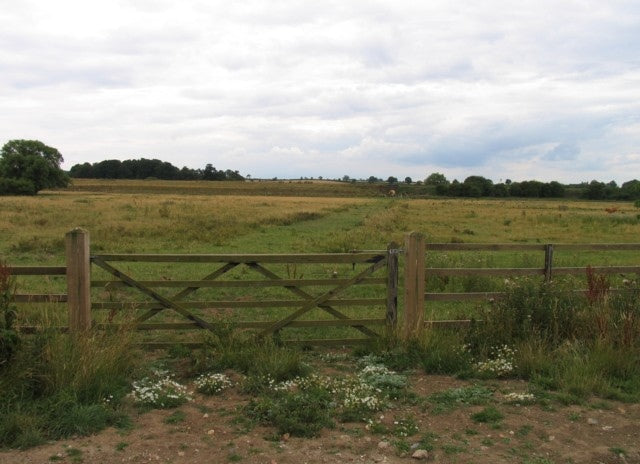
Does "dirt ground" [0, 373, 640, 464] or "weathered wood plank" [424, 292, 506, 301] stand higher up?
"weathered wood plank" [424, 292, 506, 301]

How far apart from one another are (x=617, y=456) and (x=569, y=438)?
1.25ft

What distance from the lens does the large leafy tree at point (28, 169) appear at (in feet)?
281

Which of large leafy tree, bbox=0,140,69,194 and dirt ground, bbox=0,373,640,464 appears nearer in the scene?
dirt ground, bbox=0,373,640,464

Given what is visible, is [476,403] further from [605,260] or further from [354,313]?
[605,260]

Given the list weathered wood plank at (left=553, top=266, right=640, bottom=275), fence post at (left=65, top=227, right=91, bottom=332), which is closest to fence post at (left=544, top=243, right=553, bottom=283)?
weathered wood plank at (left=553, top=266, right=640, bottom=275)

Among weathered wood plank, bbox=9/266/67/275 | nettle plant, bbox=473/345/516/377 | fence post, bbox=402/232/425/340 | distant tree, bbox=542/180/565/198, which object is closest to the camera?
nettle plant, bbox=473/345/516/377

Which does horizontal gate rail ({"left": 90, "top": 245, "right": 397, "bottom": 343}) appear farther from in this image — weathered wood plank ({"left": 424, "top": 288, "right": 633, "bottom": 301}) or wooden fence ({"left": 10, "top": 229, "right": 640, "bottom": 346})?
weathered wood plank ({"left": 424, "top": 288, "right": 633, "bottom": 301})

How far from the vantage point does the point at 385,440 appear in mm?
4582

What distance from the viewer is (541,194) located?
131 meters

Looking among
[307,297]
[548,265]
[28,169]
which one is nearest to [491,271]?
[548,265]

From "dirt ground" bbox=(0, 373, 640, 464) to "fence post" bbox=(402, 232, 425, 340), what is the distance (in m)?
1.82

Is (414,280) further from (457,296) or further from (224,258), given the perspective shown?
(224,258)

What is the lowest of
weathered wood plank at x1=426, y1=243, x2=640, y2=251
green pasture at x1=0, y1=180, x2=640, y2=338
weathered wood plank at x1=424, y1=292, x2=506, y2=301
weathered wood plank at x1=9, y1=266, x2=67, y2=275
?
green pasture at x1=0, y1=180, x2=640, y2=338

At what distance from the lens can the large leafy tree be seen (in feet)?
281
